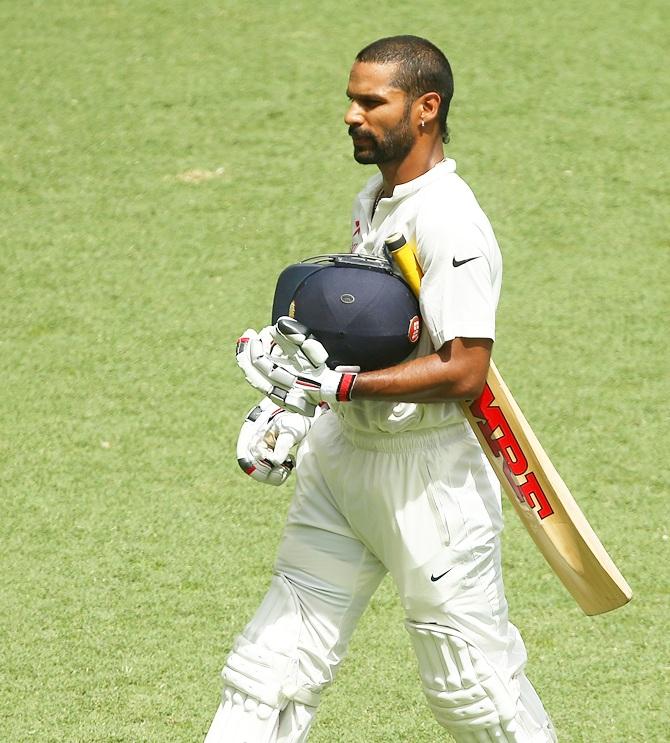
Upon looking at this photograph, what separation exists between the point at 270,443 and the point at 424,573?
580 millimetres

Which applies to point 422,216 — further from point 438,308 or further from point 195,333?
point 195,333

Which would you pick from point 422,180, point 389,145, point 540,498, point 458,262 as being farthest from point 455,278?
Answer: point 540,498

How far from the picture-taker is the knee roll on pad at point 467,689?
11.0 ft

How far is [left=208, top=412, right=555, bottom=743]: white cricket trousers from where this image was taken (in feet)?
11.1

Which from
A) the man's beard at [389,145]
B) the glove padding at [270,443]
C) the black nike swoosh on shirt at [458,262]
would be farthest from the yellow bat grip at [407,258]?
the glove padding at [270,443]

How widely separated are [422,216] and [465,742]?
4.50ft

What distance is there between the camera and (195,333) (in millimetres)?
6695

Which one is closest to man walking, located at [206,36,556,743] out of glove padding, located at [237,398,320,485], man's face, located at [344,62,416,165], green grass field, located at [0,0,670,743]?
man's face, located at [344,62,416,165]

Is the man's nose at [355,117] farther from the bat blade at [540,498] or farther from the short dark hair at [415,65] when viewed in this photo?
the bat blade at [540,498]

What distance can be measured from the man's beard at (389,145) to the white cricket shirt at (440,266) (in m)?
0.08

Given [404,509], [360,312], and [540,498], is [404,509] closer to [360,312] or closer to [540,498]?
[540,498]

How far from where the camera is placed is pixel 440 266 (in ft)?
10.4

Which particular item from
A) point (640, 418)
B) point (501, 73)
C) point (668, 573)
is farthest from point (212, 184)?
point (668, 573)

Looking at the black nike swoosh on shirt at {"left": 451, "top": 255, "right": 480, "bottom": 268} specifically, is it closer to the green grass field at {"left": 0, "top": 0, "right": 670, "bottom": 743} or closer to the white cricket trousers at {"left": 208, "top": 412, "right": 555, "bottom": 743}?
the white cricket trousers at {"left": 208, "top": 412, "right": 555, "bottom": 743}
